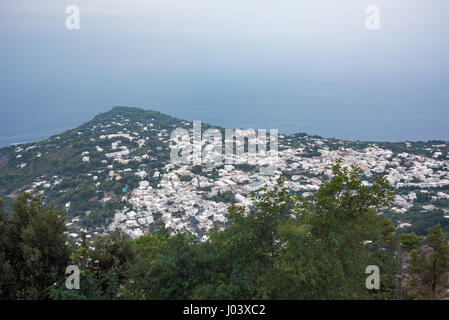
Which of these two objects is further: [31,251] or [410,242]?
[410,242]

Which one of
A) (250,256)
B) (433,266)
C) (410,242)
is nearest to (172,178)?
(410,242)

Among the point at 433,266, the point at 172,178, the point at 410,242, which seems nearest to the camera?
the point at 433,266

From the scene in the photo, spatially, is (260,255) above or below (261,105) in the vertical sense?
below

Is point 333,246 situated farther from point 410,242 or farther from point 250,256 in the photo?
point 410,242

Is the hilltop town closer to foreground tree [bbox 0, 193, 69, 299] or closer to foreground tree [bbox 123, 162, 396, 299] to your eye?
foreground tree [bbox 0, 193, 69, 299]

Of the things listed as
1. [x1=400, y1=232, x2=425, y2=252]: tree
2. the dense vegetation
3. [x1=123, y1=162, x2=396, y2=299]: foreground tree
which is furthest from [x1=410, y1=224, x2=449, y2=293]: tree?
[x1=400, y1=232, x2=425, y2=252]: tree

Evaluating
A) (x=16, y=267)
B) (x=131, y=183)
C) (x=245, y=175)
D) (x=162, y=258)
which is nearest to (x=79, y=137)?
(x=131, y=183)

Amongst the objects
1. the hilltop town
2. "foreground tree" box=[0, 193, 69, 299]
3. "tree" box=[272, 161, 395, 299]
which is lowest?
the hilltop town

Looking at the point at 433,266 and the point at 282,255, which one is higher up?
the point at 282,255

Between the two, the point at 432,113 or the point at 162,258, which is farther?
the point at 432,113
